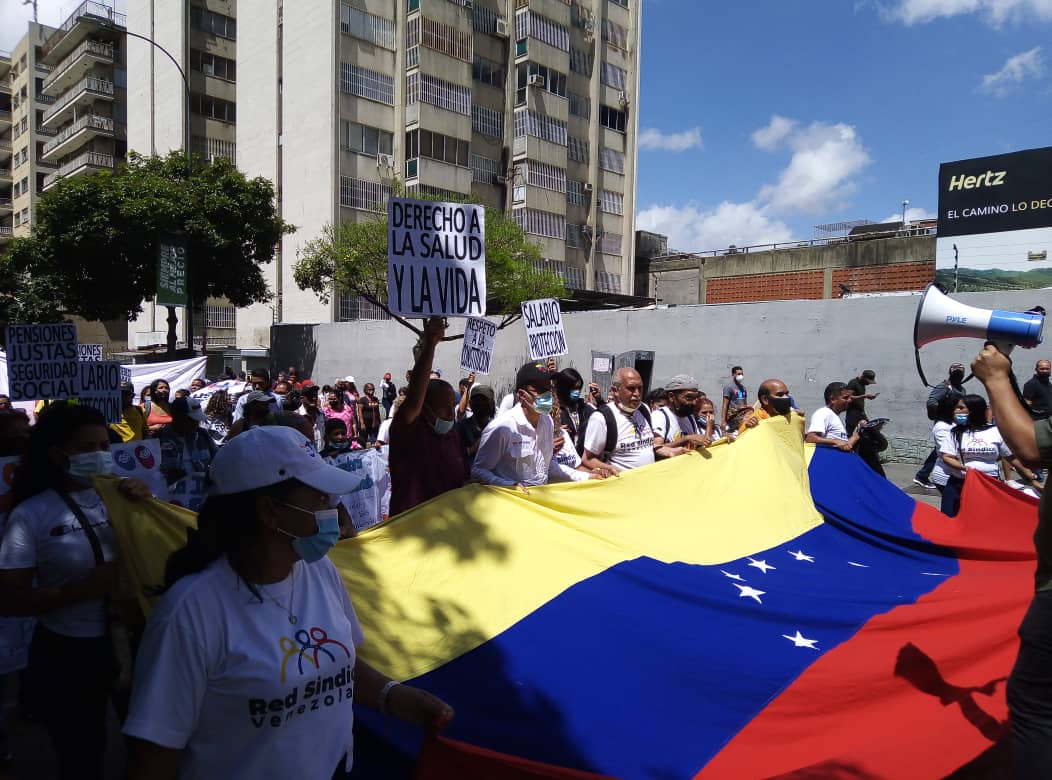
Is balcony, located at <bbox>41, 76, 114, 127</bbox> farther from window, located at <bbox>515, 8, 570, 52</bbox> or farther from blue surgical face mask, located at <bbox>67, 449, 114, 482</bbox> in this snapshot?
blue surgical face mask, located at <bbox>67, 449, 114, 482</bbox>

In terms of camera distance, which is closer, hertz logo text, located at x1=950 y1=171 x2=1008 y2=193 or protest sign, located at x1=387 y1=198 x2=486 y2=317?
protest sign, located at x1=387 y1=198 x2=486 y2=317

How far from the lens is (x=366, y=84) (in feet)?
114

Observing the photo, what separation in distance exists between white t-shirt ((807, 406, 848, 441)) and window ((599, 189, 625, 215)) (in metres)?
36.9

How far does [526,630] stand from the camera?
3.65 meters

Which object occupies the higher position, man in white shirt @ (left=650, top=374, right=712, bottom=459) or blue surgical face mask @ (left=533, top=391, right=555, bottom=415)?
blue surgical face mask @ (left=533, top=391, right=555, bottom=415)

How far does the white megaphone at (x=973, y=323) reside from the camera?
2906 mm

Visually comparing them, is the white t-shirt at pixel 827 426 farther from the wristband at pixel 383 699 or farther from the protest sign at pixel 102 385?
the wristband at pixel 383 699

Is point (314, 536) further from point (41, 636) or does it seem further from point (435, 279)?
point (435, 279)

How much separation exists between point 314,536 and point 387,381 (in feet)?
55.8

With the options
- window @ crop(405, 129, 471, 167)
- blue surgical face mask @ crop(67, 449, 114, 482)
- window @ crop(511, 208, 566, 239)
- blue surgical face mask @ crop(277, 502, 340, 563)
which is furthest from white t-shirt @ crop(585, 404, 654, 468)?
window @ crop(511, 208, 566, 239)

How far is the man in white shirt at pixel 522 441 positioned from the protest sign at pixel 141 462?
77.7 inches

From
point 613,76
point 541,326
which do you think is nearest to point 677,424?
point 541,326

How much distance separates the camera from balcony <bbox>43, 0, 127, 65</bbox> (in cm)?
4475

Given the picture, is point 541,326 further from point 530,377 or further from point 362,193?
point 362,193
